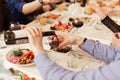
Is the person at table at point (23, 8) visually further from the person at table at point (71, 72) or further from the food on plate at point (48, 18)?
the person at table at point (71, 72)

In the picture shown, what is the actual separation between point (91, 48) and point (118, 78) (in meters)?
0.56

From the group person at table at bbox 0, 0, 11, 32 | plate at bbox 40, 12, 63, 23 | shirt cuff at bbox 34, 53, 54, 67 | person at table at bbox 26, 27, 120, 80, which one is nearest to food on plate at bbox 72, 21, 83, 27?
plate at bbox 40, 12, 63, 23

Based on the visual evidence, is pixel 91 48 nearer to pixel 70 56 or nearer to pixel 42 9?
pixel 70 56

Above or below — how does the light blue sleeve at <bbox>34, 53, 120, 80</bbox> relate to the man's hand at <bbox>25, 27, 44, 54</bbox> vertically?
below

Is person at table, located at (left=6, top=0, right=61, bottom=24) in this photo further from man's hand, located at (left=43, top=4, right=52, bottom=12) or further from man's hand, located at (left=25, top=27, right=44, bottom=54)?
man's hand, located at (left=25, top=27, right=44, bottom=54)

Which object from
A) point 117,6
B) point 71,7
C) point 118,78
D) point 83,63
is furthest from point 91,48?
point 117,6

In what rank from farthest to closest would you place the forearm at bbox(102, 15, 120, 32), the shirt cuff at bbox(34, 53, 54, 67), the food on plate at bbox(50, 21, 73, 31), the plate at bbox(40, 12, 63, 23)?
the plate at bbox(40, 12, 63, 23), the food on plate at bbox(50, 21, 73, 31), the forearm at bbox(102, 15, 120, 32), the shirt cuff at bbox(34, 53, 54, 67)

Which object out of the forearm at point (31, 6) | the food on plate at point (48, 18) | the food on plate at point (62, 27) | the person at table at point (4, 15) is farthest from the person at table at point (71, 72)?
the person at table at point (4, 15)

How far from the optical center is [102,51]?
137 cm

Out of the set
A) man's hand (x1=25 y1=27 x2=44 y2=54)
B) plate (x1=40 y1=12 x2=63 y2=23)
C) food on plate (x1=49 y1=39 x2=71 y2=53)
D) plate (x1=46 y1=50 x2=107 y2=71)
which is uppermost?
man's hand (x1=25 y1=27 x2=44 y2=54)

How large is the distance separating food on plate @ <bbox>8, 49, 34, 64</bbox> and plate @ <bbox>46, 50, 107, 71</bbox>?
12 centimetres

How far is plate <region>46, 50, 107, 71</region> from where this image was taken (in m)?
1.26

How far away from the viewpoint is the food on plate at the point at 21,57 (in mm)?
1290

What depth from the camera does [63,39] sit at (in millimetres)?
1456
